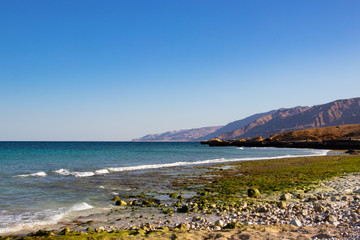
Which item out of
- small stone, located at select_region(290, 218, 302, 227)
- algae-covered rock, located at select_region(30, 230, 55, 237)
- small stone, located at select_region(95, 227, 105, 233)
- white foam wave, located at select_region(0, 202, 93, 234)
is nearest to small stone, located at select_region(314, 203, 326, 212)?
small stone, located at select_region(290, 218, 302, 227)

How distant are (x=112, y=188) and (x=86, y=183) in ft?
10.6

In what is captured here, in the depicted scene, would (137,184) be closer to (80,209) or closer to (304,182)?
(80,209)

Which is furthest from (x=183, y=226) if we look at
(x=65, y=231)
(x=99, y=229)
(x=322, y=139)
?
(x=322, y=139)

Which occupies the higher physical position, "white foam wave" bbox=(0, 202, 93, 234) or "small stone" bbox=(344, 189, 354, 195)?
"white foam wave" bbox=(0, 202, 93, 234)

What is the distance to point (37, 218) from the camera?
11.0 meters

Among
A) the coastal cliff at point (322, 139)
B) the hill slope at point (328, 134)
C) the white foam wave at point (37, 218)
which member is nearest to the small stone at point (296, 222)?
the white foam wave at point (37, 218)

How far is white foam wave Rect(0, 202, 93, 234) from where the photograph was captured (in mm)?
9758

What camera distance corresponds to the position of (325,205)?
37.2ft

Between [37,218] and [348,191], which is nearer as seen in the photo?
[37,218]

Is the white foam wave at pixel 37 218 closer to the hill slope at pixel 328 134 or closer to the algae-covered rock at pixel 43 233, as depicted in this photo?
the algae-covered rock at pixel 43 233

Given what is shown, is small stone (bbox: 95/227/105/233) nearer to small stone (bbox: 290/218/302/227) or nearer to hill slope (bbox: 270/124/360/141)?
small stone (bbox: 290/218/302/227)

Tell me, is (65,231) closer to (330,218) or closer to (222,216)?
(222,216)

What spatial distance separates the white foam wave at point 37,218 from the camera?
9.76 m

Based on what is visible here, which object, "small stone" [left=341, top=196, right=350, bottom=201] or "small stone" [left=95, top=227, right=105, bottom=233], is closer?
"small stone" [left=95, top=227, right=105, bottom=233]
